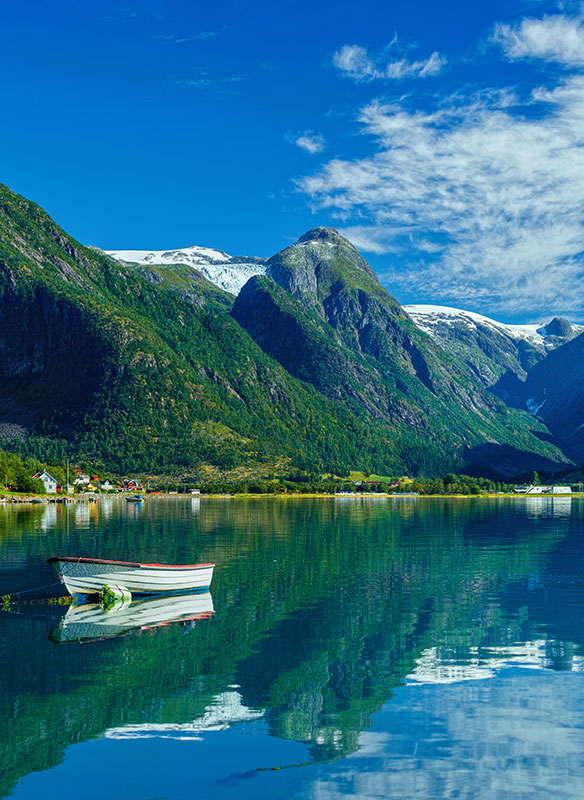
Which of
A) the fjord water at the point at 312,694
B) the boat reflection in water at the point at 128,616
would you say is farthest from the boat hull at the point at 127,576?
the fjord water at the point at 312,694

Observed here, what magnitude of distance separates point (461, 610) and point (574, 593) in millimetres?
15052

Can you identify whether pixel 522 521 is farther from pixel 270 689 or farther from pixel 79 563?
pixel 270 689

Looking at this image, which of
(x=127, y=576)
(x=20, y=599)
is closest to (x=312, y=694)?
(x=127, y=576)

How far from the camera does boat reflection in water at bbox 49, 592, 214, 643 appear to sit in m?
48.2

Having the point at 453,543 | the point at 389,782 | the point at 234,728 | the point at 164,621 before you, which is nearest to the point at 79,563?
the point at 164,621

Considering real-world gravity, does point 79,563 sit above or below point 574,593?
above

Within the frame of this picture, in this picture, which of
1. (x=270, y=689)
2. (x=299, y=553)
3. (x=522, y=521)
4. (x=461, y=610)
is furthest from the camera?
(x=522, y=521)

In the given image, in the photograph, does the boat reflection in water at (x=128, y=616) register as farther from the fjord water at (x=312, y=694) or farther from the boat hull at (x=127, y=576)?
the fjord water at (x=312, y=694)

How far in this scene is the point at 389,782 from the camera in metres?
24.6

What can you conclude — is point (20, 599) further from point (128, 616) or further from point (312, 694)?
point (312, 694)

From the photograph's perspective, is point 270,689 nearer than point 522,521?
Yes

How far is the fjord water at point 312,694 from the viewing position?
25.3 m

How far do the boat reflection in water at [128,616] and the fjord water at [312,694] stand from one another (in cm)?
117

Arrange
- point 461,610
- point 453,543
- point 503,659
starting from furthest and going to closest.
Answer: point 453,543 < point 461,610 < point 503,659
